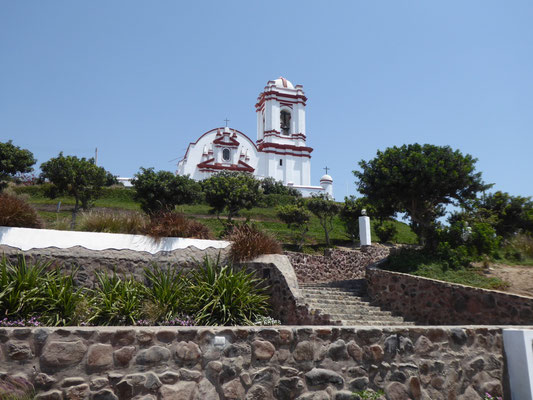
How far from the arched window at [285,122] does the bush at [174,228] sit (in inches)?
1625

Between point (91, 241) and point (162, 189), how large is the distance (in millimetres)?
6551

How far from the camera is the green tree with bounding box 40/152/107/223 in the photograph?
1323 cm

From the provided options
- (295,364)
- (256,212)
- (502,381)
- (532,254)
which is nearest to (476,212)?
(532,254)

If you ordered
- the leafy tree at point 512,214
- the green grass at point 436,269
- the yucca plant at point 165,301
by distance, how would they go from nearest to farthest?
the yucca plant at point 165,301, the green grass at point 436,269, the leafy tree at point 512,214

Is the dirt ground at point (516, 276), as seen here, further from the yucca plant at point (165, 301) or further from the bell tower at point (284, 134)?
the bell tower at point (284, 134)

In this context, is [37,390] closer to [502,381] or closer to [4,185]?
[502,381]

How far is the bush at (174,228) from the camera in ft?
29.6

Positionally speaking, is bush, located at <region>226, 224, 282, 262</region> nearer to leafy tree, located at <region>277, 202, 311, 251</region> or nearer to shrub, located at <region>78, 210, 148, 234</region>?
shrub, located at <region>78, 210, 148, 234</region>

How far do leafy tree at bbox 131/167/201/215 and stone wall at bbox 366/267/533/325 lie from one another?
747 centimetres

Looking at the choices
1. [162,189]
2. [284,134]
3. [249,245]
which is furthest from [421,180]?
[284,134]

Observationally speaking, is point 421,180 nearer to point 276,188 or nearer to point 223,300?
point 223,300

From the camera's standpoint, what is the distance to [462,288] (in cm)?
866

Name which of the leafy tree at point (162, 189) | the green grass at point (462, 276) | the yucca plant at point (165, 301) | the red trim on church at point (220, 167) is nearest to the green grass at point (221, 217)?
the leafy tree at point (162, 189)

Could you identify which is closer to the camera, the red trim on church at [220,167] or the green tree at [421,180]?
the green tree at [421,180]
